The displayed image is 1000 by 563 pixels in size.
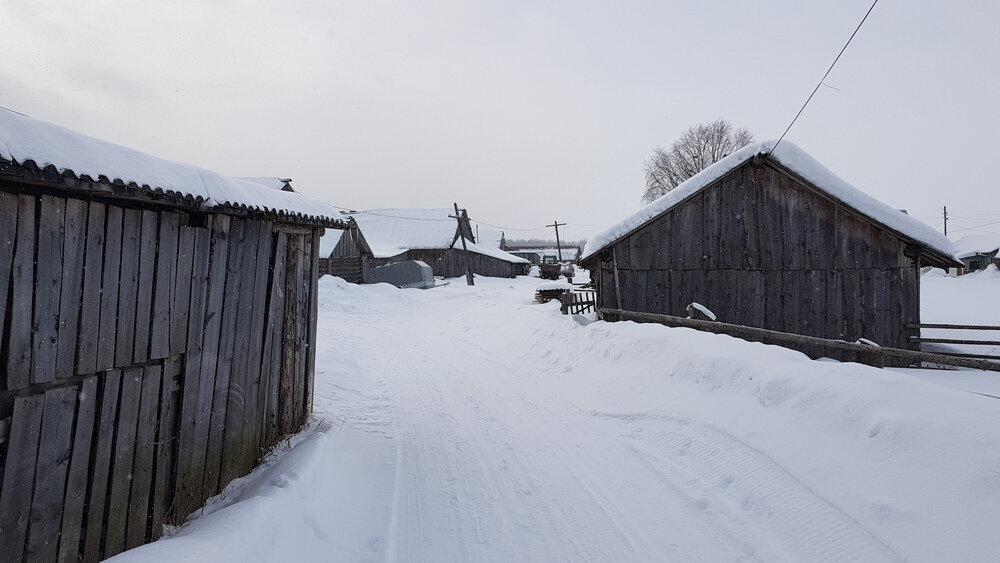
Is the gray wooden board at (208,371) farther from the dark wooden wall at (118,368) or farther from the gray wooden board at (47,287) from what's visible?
the gray wooden board at (47,287)

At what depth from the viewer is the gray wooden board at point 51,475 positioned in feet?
9.23

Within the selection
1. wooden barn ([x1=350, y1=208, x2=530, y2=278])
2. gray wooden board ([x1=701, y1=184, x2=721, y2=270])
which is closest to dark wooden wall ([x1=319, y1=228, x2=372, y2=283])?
wooden barn ([x1=350, y1=208, x2=530, y2=278])

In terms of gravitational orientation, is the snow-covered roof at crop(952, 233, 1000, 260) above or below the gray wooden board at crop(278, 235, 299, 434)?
above

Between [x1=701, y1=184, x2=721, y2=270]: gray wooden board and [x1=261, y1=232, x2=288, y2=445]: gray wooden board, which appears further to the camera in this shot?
[x1=701, y1=184, x2=721, y2=270]: gray wooden board

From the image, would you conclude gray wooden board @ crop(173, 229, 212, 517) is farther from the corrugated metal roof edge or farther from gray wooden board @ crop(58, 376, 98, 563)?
gray wooden board @ crop(58, 376, 98, 563)

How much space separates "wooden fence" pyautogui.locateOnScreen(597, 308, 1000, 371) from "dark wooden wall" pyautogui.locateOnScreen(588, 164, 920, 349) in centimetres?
113

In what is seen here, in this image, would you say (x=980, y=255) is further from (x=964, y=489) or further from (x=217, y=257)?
(x=217, y=257)

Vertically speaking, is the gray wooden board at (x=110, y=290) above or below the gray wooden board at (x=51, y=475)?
above

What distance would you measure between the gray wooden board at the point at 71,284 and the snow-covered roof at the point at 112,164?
1.13 feet

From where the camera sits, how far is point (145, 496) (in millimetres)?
3590

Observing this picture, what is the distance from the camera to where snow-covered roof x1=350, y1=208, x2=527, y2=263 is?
44.1 meters

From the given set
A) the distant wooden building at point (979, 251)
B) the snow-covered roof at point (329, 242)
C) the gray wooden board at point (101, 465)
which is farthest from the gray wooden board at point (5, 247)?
the distant wooden building at point (979, 251)

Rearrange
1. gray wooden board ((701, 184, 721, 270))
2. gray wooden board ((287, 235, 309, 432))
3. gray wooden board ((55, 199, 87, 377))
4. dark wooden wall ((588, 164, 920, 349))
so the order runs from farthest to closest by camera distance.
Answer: gray wooden board ((701, 184, 721, 270)), dark wooden wall ((588, 164, 920, 349)), gray wooden board ((287, 235, 309, 432)), gray wooden board ((55, 199, 87, 377))

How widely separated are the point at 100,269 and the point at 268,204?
5.83ft
